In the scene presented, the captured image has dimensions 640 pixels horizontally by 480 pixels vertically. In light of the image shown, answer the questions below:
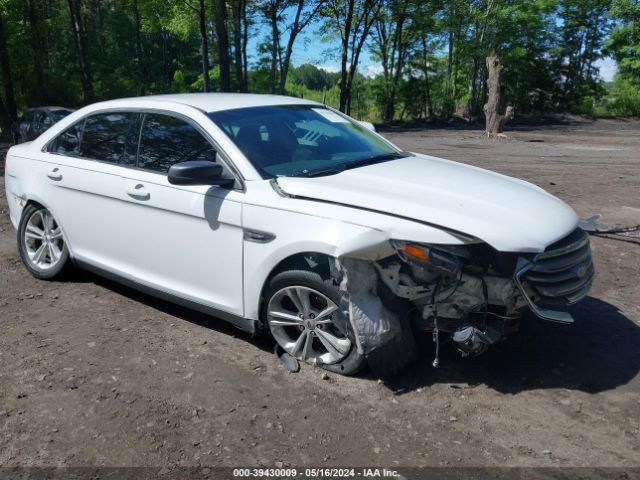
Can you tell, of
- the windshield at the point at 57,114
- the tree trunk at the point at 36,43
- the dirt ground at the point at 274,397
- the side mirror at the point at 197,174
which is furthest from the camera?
the tree trunk at the point at 36,43

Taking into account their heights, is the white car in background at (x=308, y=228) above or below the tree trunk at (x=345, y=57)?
below

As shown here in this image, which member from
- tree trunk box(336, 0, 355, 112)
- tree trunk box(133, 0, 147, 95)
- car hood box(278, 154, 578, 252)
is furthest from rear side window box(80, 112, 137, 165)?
tree trunk box(133, 0, 147, 95)

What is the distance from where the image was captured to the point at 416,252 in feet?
11.2

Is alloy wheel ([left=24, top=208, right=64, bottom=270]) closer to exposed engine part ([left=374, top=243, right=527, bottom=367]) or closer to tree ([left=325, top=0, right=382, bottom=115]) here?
exposed engine part ([left=374, top=243, right=527, bottom=367])

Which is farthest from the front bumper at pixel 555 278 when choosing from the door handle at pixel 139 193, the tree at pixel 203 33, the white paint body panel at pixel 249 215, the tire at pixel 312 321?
the tree at pixel 203 33

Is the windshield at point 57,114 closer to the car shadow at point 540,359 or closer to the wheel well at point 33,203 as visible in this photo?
the wheel well at point 33,203

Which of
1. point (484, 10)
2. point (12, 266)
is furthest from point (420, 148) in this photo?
point (484, 10)

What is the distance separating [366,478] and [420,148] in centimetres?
1826

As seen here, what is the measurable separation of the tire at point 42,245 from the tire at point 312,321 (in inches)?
97.1

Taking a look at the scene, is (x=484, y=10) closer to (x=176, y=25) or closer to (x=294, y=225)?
(x=176, y=25)

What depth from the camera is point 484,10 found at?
42.2 meters

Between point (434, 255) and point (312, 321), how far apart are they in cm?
96

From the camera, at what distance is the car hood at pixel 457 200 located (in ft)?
11.2

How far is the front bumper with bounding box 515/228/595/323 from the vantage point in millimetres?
3479
